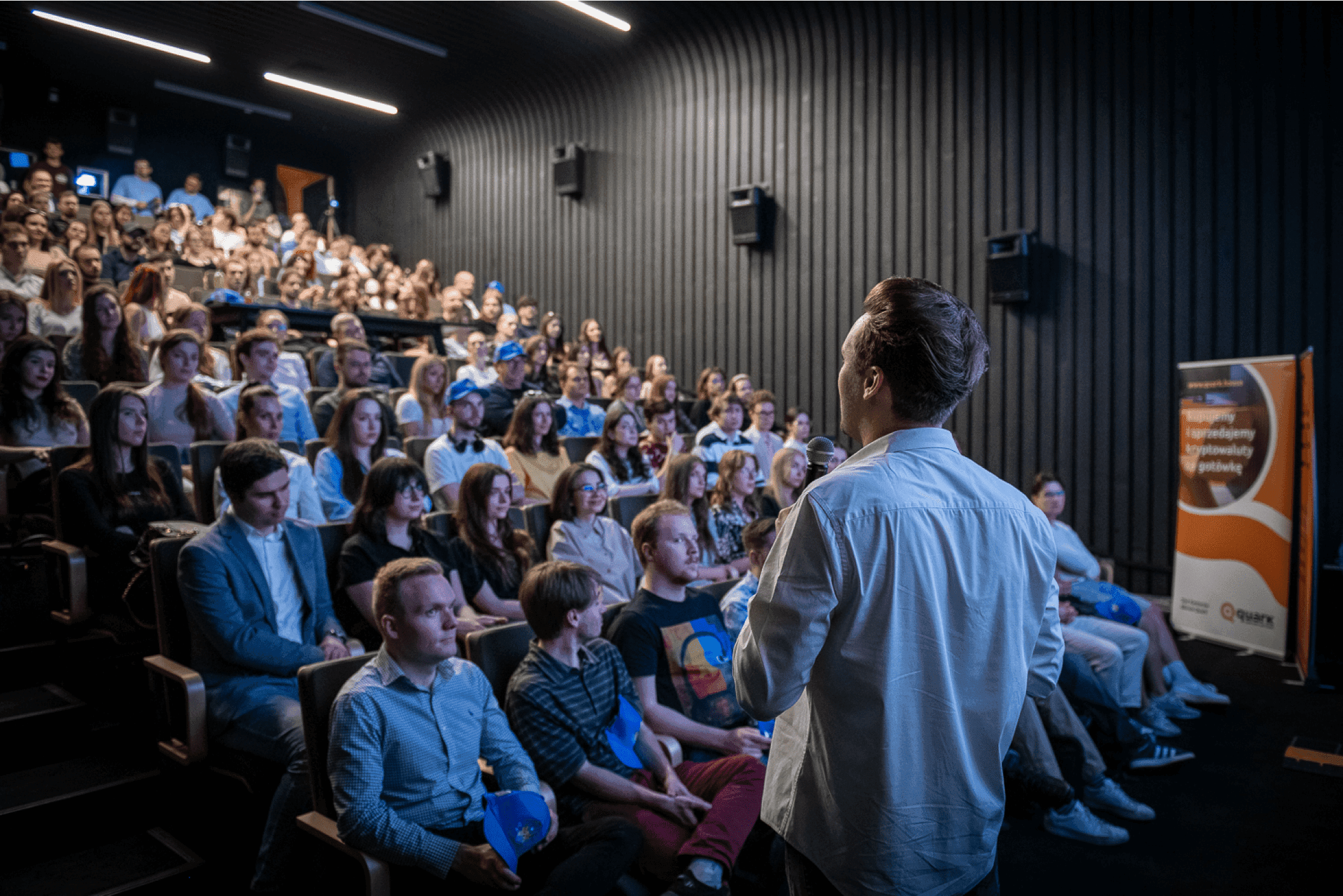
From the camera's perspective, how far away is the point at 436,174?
10.0 meters

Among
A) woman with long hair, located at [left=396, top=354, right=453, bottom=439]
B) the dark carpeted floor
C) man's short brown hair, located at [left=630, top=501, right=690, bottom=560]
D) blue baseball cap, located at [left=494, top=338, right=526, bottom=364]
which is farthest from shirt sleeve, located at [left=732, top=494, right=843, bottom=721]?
blue baseball cap, located at [left=494, top=338, right=526, bottom=364]

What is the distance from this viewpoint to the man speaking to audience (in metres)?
0.92

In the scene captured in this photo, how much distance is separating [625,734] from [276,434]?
192cm

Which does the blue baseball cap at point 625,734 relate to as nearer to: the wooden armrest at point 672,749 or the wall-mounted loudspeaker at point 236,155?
the wooden armrest at point 672,749

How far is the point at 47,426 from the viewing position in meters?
3.37

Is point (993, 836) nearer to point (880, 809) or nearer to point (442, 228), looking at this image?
point (880, 809)

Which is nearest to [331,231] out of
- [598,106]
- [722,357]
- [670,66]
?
[598,106]

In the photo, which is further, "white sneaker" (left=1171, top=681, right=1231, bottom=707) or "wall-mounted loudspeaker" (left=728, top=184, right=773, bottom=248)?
"wall-mounted loudspeaker" (left=728, top=184, right=773, bottom=248)

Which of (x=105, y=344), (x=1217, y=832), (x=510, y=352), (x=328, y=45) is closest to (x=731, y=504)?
(x=1217, y=832)

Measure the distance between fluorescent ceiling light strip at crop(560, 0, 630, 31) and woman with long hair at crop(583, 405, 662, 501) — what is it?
167 inches

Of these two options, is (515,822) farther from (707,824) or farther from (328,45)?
(328,45)

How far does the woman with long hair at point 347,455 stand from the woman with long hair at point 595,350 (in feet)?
11.3

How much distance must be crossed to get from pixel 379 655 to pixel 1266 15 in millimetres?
5594

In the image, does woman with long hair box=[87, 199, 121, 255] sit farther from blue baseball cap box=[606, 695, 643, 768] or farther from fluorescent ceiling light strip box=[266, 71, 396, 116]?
blue baseball cap box=[606, 695, 643, 768]
